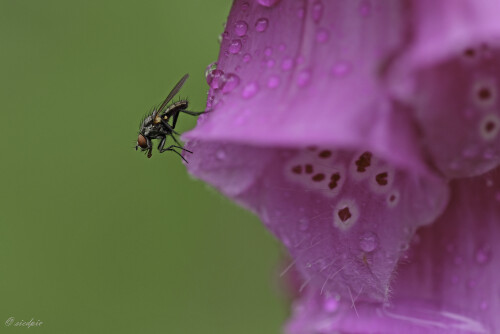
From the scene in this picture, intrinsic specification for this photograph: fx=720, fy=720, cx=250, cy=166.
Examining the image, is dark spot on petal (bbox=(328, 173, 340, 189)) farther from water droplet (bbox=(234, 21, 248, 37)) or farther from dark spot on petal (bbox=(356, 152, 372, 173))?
water droplet (bbox=(234, 21, 248, 37))

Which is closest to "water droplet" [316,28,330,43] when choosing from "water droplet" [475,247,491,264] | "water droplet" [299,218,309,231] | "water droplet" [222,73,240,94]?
"water droplet" [222,73,240,94]

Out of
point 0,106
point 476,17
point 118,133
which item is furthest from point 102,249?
point 476,17

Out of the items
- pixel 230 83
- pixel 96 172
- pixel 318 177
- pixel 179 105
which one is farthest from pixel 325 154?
pixel 96 172

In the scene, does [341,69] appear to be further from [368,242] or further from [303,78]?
[368,242]

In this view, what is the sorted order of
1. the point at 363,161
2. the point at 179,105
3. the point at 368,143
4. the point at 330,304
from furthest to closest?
the point at 179,105, the point at 330,304, the point at 363,161, the point at 368,143

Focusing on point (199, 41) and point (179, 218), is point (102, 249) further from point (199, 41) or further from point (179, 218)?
point (199, 41)
